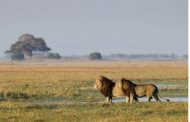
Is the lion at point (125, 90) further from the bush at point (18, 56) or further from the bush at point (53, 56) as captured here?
the bush at point (53, 56)

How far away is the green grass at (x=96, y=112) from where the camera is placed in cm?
1680

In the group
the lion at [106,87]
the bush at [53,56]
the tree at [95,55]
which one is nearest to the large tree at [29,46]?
the bush at [53,56]

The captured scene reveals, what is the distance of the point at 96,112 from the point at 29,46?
112m

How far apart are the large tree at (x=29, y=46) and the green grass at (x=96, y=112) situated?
360ft

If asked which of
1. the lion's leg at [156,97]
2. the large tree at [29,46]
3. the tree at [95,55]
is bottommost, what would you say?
the tree at [95,55]

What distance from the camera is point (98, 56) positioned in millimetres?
148375

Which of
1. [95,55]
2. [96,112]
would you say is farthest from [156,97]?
[95,55]

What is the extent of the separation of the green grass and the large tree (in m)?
110

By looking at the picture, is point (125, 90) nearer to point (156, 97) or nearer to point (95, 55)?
point (156, 97)

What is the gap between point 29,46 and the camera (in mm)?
129625

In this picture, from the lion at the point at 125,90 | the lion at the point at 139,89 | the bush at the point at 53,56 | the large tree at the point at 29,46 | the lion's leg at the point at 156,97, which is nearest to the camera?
the lion at the point at 125,90

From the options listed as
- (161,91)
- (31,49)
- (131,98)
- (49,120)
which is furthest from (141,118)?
(31,49)

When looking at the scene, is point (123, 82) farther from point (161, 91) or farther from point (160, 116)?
point (161, 91)

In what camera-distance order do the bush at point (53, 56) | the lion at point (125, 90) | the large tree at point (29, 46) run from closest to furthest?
the lion at point (125, 90) → the large tree at point (29, 46) → the bush at point (53, 56)
